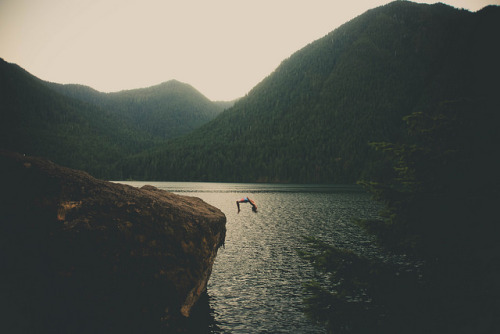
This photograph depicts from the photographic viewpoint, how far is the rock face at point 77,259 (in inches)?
334

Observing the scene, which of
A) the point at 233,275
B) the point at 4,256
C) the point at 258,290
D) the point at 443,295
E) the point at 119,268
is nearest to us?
the point at 443,295

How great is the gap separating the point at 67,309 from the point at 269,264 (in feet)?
57.9

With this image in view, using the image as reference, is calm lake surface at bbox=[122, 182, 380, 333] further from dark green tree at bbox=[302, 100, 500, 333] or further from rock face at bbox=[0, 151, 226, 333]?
rock face at bbox=[0, 151, 226, 333]

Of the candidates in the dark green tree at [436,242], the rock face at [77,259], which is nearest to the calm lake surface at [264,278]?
the dark green tree at [436,242]

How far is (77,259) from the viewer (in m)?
8.84

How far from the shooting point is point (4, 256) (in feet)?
27.3

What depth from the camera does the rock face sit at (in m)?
8.48

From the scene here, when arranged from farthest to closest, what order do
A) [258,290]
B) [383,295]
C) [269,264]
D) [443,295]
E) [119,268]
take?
1. [269,264]
2. [258,290]
3. [119,268]
4. [383,295]
5. [443,295]

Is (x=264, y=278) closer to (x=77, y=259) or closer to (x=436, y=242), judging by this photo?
(x=77, y=259)

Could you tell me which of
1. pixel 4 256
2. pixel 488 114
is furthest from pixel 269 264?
pixel 488 114

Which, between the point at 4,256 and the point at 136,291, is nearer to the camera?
the point at 4,256

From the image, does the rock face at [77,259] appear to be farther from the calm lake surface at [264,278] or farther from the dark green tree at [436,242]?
the dark green tree at [436,242]

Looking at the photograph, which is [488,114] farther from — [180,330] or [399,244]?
[180,330]

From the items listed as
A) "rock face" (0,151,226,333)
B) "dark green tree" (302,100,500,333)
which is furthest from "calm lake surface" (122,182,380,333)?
"rock face" (0,151,226,333)
